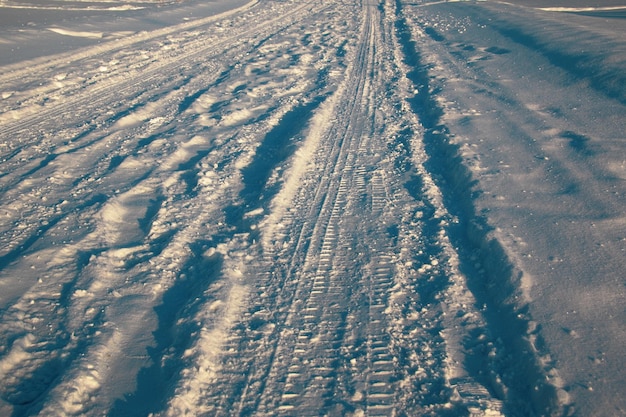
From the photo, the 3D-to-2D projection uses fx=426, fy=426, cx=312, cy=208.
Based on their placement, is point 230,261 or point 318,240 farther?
point 318,240

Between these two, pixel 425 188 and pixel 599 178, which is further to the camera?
pixel 425 188

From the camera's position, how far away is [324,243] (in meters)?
5.17

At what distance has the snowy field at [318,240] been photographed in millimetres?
3561

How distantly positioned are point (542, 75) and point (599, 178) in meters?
5.00

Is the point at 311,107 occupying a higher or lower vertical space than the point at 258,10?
lower

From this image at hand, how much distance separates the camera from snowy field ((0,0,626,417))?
3.56m

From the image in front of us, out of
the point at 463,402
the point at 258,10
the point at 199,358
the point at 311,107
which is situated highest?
the point at 258,10

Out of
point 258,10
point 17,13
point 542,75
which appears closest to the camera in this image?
point 542,75

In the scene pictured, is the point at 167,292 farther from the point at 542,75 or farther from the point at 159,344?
the point at 542,75

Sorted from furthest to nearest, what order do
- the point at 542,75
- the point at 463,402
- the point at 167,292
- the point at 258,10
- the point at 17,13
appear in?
the point at 258,10, the point at 17,13, the point at 542,75, the point at 167,292, the point at 463,402

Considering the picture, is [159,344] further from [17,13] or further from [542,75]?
[17,13]

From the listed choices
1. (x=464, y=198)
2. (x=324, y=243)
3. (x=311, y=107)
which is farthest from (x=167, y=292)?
(x=311, y=107)

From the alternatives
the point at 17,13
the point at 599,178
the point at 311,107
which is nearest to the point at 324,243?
the point at 599,178

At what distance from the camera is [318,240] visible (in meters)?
5.21
